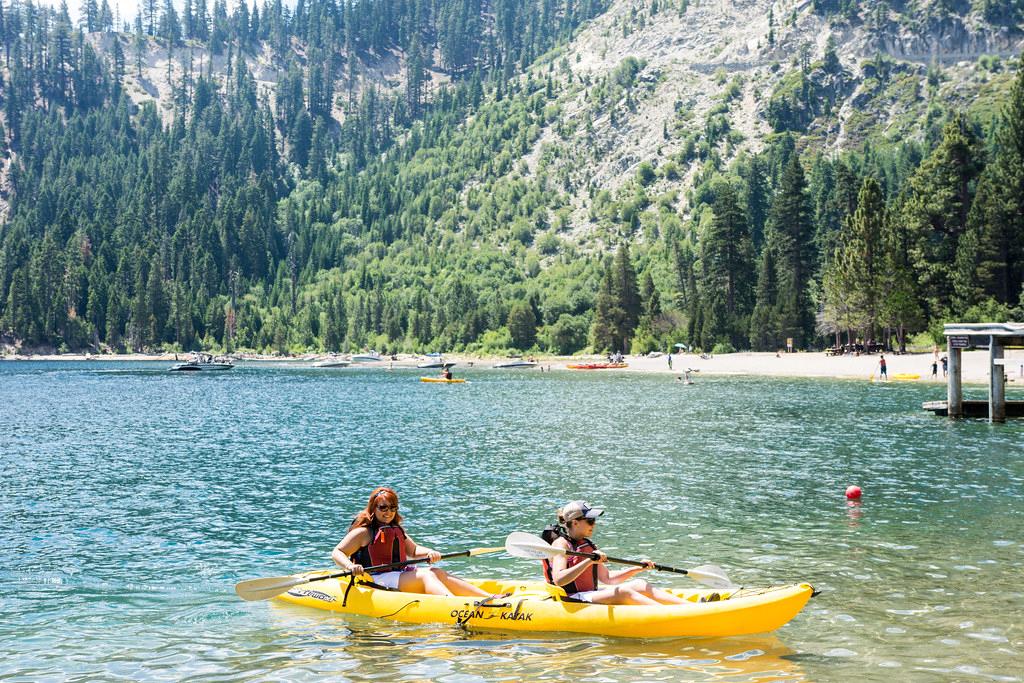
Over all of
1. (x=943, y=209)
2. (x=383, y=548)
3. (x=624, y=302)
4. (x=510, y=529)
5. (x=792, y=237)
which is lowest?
(x=510, y=529)

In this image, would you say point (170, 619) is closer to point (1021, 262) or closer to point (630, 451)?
point (630, 451)

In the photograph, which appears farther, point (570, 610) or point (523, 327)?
point (523, 327)

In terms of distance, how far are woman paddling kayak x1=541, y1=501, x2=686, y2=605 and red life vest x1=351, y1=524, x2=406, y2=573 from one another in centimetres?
258

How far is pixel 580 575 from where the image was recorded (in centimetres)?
1597

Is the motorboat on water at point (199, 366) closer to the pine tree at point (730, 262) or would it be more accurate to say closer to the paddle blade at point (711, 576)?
the pine tree at point (730, 262)

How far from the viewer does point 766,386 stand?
86500 mm

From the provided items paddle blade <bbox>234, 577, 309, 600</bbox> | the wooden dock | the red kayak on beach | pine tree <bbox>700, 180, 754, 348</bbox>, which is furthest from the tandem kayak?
pine tree <bbox>700, 180, 754, 348</bbox>

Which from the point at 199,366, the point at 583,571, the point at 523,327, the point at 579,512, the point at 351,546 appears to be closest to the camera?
the point at 579,512

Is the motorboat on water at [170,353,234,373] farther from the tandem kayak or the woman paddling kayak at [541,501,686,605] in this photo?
the woman paddling kayak at [541,501,686,605]

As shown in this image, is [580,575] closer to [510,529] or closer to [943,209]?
[510,529]

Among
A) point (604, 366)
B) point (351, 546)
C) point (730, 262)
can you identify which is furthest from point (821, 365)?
point (351, 546)

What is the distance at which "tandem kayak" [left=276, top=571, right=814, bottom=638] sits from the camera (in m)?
15.2

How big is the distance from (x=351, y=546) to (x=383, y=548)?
547 mm

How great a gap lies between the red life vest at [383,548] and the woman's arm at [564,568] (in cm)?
265
